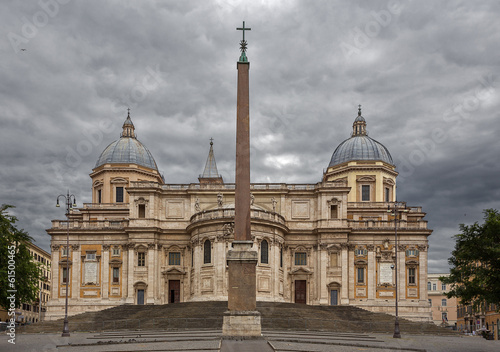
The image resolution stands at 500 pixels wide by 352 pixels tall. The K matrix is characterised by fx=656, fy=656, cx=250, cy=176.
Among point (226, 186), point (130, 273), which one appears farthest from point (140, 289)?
point (226, 186)

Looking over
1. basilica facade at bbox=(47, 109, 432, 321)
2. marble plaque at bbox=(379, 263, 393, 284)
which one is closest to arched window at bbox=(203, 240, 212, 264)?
basilica facade at bbox=(47, 109, 432, 321)

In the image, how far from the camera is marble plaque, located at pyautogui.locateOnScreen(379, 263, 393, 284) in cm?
7338

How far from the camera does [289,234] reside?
74250 mm

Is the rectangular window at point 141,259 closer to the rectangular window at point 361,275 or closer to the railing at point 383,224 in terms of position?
the railing at point 383,224

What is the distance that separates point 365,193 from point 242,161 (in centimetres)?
5122

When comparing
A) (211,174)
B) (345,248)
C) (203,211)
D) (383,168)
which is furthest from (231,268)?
(211,174)

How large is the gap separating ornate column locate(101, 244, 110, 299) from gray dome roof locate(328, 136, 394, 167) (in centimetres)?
3197

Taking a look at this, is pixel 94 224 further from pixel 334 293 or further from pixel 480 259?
pixel 480 259

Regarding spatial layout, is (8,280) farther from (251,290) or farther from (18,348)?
(251,290)

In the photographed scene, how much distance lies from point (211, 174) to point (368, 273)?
29.9 metres

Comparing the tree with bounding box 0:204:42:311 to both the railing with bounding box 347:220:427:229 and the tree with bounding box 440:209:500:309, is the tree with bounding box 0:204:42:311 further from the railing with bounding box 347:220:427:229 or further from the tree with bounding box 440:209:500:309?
the railing with bounding box 347:220:427:229

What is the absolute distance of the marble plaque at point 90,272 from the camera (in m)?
73.9

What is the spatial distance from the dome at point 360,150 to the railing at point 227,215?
1839 cm

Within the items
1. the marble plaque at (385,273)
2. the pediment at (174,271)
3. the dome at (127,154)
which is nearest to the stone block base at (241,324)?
the pediment at (174,271)
